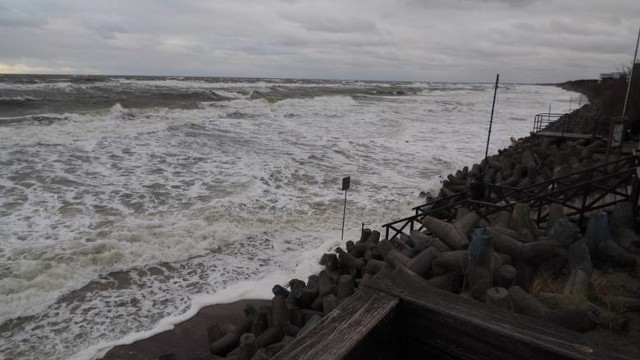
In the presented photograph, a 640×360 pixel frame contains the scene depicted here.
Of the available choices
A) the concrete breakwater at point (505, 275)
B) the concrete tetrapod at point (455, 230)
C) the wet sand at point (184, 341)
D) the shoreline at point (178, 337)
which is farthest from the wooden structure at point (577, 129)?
the wet sand at point (184, 341)

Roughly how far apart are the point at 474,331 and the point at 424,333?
25cm

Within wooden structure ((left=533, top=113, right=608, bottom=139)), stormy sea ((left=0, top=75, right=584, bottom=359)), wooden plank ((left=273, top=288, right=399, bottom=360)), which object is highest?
wooden structure ((left=533, top=113, right=608, bottom=139))

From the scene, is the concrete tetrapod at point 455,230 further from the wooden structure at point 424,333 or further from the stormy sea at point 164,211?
the wooden structure at point 424,333

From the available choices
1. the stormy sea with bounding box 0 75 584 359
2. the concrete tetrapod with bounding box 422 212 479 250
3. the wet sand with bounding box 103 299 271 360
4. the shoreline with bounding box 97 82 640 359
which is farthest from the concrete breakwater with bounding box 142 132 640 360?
the stormy sea with bounding box 0 75 584 359

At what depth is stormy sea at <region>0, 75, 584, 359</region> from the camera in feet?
23.4

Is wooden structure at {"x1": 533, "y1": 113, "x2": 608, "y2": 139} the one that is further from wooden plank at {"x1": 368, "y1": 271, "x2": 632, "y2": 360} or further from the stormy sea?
wooden plank at {"x1": 368, "y1": 271, "x2": 632, "y2": 360}

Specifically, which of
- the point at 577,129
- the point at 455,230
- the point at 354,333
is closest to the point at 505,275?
the point at 455,230

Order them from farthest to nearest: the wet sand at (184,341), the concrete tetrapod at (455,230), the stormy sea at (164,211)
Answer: the stormy sea at (164,211)
the concrete tetrapod at (455,230)
the wet sand at (184,341)

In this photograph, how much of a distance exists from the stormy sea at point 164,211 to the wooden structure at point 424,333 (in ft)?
17.9

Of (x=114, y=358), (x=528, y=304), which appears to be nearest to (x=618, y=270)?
(x=528, y=304)

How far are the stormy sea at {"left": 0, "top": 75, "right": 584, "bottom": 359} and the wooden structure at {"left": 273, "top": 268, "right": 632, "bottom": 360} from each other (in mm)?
5470

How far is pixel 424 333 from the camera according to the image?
85.0 inches

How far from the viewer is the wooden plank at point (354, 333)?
6.05 ft

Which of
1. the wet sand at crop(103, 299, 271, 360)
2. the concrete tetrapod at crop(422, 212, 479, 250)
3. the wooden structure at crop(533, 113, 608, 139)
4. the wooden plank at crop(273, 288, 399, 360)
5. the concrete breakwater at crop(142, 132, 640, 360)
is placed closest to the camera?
the wooden plank at crop(273, 288, 399, 360)
